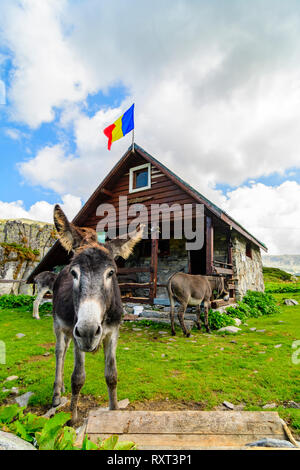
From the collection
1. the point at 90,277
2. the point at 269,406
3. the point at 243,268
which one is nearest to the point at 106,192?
the point at 243,268

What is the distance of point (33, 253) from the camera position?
22.2 meters

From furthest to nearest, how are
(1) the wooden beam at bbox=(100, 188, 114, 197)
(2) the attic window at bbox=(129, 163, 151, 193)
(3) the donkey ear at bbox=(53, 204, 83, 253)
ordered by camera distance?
(1) the wooden beam at bbox=(100, 188, 114, 197) → (2) the attic window at bbox=(129, 163, 151, 193) → (3) the donkey ear at bbox=(53, 204, 83, 253)

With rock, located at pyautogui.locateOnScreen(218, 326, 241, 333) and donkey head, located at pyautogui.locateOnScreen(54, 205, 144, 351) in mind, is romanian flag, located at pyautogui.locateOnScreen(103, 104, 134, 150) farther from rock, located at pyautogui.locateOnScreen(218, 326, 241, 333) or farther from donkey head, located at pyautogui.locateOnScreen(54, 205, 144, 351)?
donkey head, located at pyautogui.locateOnScreen(54, 205, 144, 351)

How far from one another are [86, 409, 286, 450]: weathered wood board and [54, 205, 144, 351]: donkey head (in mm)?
660

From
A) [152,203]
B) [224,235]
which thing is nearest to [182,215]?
[152,203]

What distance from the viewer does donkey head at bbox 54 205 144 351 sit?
2.14 metres

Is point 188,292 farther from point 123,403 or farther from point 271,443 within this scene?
point 271,443

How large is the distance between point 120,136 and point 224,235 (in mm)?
8248

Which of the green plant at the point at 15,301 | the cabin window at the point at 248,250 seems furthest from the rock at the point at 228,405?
the green plant at the point at 15,301

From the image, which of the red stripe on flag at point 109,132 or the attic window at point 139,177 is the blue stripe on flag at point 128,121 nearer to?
the red stripe on flag at point 109,132

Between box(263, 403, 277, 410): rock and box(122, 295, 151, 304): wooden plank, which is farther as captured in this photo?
box(122, 295, 151, 304): wooden plank

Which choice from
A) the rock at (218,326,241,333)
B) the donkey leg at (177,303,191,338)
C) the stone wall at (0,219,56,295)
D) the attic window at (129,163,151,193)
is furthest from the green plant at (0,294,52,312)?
the rock at (218,326,241,333)

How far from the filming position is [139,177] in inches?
534
